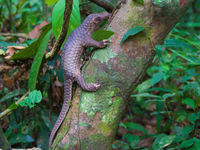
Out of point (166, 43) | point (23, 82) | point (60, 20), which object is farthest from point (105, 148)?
point (23, 82)

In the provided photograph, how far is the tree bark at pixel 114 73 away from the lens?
172 centimetres

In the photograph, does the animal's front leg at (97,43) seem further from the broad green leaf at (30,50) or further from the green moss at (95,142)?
the green moss at (95,142)

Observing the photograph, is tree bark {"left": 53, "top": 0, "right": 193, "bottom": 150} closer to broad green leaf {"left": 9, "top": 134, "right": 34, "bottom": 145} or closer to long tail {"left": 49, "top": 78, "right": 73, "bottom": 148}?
long tail {"left": 49, "top": 78, "right": 73, "bottom": 148}

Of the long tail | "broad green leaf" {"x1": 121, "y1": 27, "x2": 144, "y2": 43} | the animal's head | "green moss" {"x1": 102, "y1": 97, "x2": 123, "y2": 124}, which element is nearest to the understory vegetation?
the animal's head

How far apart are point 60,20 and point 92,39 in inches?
14.2

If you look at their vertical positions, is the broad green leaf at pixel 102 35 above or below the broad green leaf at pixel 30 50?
above

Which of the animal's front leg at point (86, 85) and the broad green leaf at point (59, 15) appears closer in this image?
the animal's front leg at point (86, 85)

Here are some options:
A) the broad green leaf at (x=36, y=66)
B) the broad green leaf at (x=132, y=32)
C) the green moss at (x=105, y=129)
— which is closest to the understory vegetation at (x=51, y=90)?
the broad green leaf at (x=36, y=66)

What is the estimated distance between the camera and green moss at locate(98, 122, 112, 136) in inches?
67.9

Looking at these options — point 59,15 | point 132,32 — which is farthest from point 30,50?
point 132,32

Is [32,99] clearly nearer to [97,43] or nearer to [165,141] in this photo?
[97,43]

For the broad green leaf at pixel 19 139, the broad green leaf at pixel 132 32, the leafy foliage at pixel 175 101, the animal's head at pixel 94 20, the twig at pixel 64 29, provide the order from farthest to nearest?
the broad green leaf at pixel 19 139, the animal's head at pixel 94 20, the leafy foliage at pixel 175 101, the broad green leaf at pixel 132 32, the twig at pixel 64 29

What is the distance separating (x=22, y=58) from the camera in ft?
7.68

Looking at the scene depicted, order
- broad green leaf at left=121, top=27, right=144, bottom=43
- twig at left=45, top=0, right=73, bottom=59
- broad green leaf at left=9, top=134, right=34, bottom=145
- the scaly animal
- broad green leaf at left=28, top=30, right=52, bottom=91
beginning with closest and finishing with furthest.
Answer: twig at left=45, top=0, right=73, bottom=59
broad green leaf at left=121, top=27, right=144, bottom=43
the scaly animal
broad green leaf at left=28, top=30, right=52, bottom=91
broad green leaf at left=9, top=134, right=34, bottom=145
